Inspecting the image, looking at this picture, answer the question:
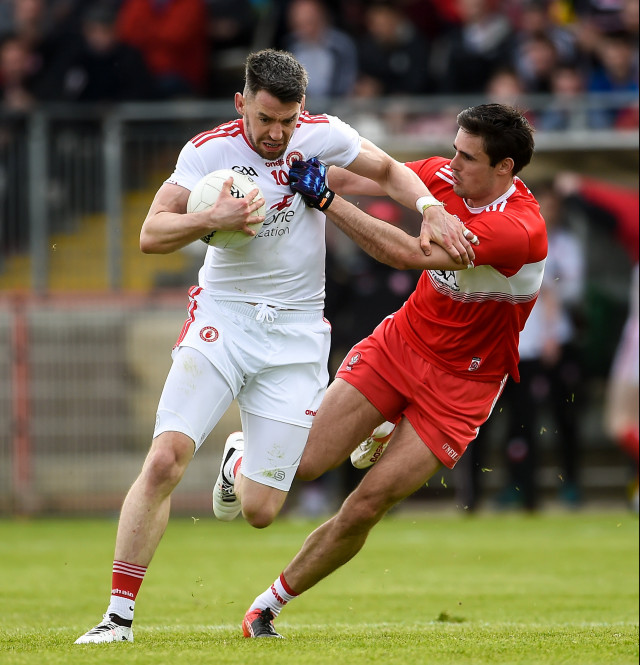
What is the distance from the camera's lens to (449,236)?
702 cm

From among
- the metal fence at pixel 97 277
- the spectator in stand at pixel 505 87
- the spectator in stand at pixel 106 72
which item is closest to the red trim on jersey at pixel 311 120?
the metal fence at pixel 97 277

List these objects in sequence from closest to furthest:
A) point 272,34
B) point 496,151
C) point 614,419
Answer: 1. point 496,151
2. point 614,419
3. point 272,34

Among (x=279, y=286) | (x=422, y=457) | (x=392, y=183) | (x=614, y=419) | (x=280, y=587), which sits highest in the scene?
(x=392, y=183)

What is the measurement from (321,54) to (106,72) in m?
2.62

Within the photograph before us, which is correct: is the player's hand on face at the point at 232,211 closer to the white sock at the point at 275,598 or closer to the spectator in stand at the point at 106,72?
the white sock at the point at 275,598

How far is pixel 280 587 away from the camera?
740 cm

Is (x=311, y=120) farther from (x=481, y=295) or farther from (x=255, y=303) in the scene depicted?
(x=481, y=295)

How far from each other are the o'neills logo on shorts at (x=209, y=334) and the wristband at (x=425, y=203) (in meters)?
1.31

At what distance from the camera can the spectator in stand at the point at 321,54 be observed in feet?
50.5

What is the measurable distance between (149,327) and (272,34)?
167 inches

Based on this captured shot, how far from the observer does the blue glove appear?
7.07 metres

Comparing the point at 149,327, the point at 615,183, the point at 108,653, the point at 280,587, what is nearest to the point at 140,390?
the point at 149,327

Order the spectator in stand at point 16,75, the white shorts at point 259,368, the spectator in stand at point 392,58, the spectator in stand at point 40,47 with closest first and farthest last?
the white shorts at point 259,368 < the spectator in stand at point 392,58 < the spectator in stand at point 40,47 < the spectator in stand at point 16,75

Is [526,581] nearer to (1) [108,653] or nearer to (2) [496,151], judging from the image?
(2) [496,151]
